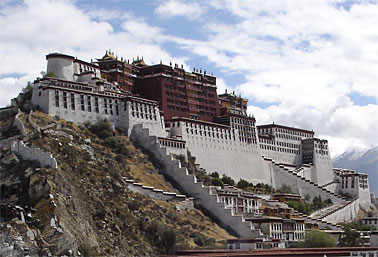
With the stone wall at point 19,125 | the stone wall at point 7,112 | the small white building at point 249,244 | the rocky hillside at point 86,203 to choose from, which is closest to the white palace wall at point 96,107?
the rocky hillside at point 86,203

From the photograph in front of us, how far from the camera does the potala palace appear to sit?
92812 mm

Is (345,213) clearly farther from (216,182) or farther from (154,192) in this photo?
(154,192)

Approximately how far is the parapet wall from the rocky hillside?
567mm

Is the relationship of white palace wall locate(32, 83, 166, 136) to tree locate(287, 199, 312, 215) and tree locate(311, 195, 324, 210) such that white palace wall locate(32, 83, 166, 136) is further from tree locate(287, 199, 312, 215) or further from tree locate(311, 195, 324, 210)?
tree locate(311, 195, 324, 210)

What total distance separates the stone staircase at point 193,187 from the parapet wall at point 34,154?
23092 mm

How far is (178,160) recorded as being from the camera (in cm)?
9506

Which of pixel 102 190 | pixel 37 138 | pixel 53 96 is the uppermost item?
pixel 53 96

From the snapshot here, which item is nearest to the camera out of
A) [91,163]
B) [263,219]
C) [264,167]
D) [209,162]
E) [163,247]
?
[163,247]

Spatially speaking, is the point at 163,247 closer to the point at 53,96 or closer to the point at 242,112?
the point at 53,96

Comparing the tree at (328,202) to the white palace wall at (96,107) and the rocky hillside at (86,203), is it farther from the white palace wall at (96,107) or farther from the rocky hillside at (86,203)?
the rocky hillside at (86,203)

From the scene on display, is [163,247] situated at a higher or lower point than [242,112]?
lower

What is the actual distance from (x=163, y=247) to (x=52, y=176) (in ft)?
45.0

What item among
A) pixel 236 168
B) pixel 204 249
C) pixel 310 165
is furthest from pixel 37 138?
pixel 310 165

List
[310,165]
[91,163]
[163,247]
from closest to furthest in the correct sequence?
[163,247]
[91,163]
[310,165]
